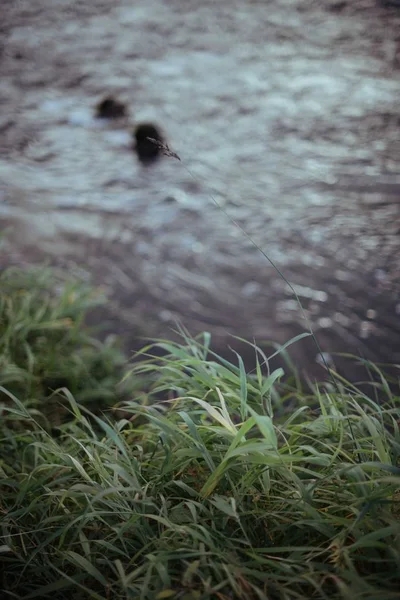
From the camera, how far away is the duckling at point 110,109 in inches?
125

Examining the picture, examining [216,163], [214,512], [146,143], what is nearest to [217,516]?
[214,512]

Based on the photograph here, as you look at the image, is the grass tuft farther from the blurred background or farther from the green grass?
the blurred background

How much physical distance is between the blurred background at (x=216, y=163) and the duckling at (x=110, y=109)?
0.04 meters

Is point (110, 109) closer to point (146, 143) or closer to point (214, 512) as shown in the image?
point (146, 143)

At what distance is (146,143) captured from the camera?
3.06 m

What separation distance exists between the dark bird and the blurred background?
0.16 ft

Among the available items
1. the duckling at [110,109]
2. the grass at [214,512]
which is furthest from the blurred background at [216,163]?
the grass at [214,512]

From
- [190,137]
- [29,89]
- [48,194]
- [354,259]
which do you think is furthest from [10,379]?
[29,89]

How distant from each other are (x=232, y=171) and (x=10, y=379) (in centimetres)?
155

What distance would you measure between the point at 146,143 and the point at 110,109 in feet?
1.01

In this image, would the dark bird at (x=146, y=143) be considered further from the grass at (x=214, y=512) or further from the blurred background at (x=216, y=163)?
the grass at (x=214, y=512)

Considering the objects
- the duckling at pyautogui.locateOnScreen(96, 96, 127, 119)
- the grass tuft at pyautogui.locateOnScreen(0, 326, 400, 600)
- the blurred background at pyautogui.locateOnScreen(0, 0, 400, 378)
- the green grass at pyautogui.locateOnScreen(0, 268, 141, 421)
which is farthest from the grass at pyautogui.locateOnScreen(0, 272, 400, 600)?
the duckling at pyautogui.locateOnScreen(96, 96, 127, 119)

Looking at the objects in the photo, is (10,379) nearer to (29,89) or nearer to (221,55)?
(29,89)

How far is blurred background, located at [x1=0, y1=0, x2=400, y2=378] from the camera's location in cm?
250
